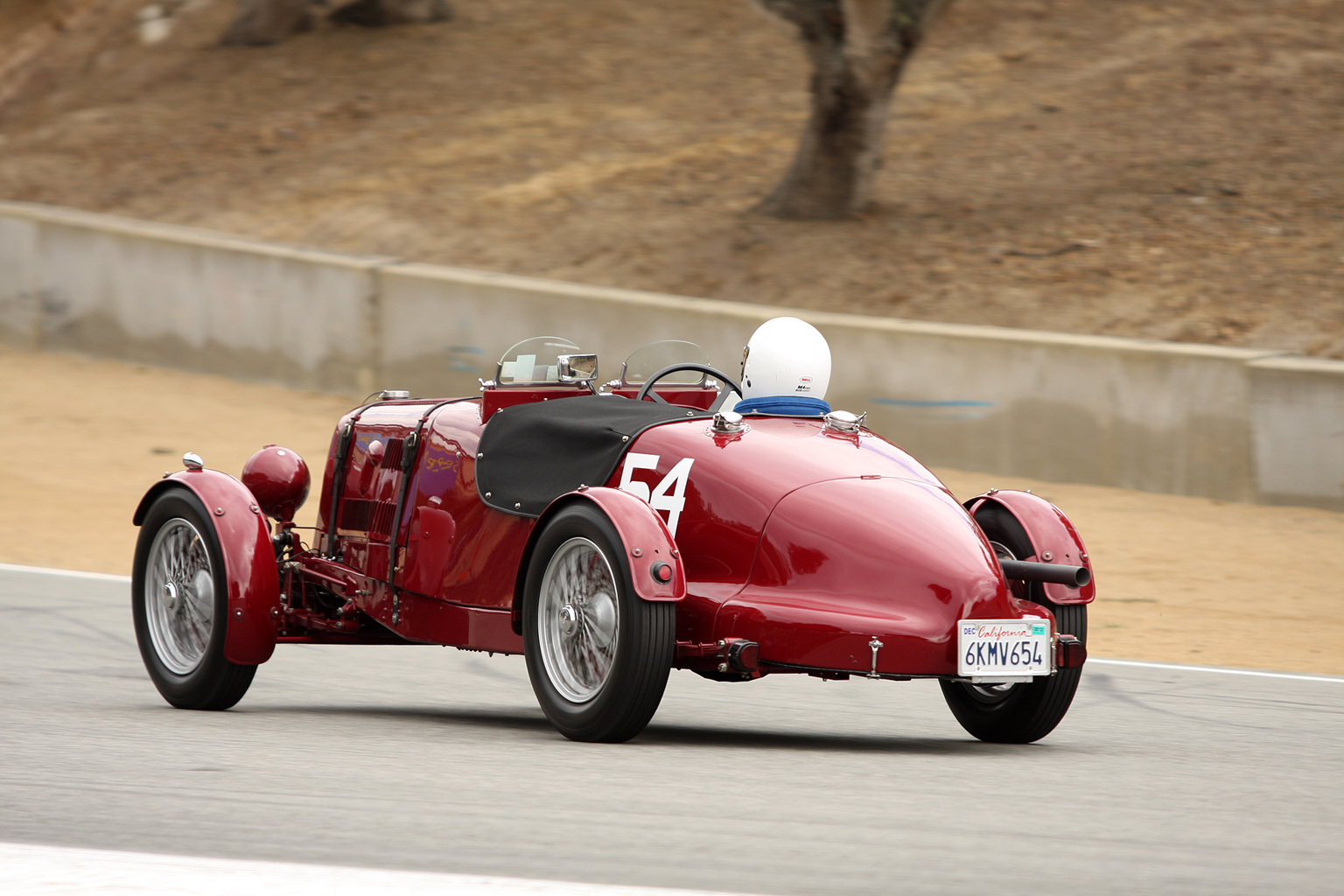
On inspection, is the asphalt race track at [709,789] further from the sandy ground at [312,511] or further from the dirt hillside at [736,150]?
the dirt hillside at [736,150]

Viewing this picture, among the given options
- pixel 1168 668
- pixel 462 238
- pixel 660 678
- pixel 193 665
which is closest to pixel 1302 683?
pixel 1168 668

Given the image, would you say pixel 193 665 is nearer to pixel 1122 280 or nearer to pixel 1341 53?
pixel 1122 280

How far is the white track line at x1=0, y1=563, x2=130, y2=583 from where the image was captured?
11.9 m

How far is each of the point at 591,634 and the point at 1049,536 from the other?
1825 mm

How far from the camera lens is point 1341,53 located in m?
21.0

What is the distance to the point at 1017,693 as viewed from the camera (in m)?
6.78

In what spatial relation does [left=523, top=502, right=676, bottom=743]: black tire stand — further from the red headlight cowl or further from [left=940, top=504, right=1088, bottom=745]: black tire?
the red headlight cowl

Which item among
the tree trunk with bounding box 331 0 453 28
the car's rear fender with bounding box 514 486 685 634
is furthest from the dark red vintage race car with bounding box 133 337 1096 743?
the tree trunk with bounding box 331 0 453 28

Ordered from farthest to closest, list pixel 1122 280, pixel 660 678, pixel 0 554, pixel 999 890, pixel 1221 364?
1. pixel 1122 280
2. pixel 1221 364
3. pixel 0 554
4. pixel 660 678
5. pixel 999 890

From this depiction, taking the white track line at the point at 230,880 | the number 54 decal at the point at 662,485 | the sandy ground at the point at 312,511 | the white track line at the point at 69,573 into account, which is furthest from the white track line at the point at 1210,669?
the white track line at the point at 69,573

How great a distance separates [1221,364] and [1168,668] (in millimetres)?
5404

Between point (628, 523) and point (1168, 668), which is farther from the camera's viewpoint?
point (1168, 668)

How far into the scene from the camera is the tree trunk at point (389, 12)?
90.5 feet

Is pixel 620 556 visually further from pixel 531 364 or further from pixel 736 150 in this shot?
pixel 736 150
